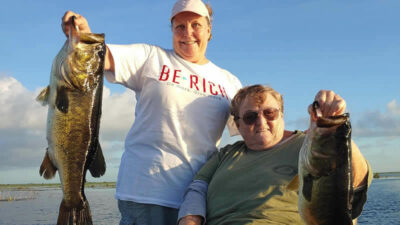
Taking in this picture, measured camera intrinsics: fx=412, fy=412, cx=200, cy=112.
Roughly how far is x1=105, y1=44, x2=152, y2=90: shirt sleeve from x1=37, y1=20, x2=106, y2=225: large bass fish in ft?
1.08

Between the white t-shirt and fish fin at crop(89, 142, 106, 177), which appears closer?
fish fin at crop(89, 142, 106, 177)

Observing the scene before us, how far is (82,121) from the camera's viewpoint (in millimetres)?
3855

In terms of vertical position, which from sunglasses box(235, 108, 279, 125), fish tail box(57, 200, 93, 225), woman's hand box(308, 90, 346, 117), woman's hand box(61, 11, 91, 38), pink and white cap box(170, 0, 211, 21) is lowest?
fish tail box(57, 200, 93, 225)

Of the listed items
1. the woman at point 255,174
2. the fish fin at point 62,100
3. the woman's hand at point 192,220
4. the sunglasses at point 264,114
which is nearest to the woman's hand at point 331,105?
the woman at point 255,174

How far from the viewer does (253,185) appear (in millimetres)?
4121

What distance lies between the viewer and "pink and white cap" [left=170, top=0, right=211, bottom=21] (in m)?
4.78

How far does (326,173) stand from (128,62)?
93.7 inches

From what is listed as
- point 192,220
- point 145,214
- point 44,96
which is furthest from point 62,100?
point 192,220

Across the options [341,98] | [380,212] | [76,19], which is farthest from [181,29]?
[380,212]

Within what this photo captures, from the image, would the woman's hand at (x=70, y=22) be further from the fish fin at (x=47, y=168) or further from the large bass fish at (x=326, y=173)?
the large bass fish at (x=326, y=173)

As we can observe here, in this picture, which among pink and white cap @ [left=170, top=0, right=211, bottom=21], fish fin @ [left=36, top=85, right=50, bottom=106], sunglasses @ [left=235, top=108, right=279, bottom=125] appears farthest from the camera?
pink and white cap @ [left=170, top=0, right=211, bottom=21]

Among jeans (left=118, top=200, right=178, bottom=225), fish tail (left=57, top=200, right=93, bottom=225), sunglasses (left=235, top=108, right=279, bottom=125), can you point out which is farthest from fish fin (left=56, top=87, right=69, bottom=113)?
sunglasses (left=235, top=108, right=279, bottom=125)

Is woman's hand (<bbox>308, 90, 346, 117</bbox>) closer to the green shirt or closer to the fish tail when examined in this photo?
the green shirt

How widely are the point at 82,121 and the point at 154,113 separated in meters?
0.89
